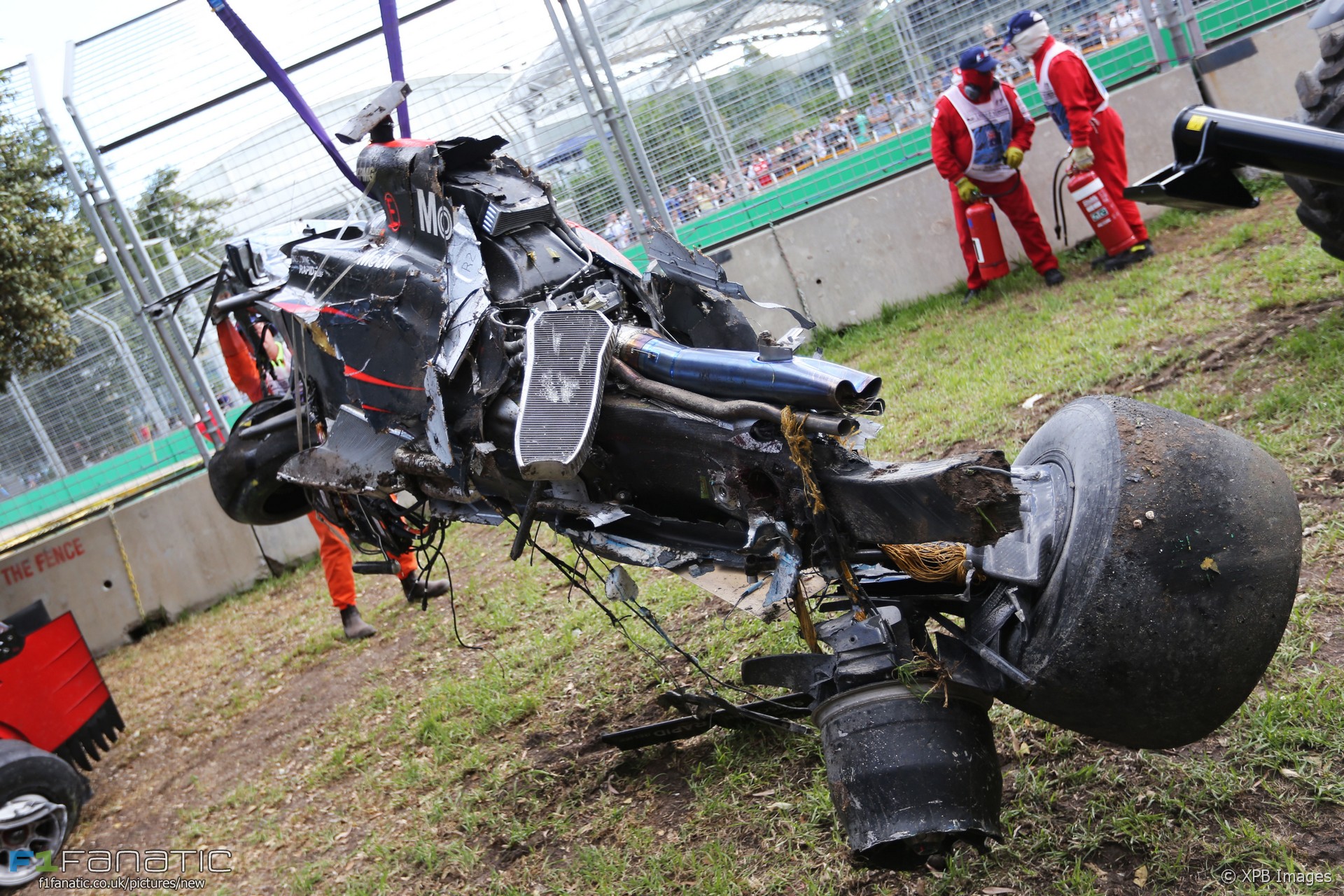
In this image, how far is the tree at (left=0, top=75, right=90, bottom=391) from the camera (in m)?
9.74

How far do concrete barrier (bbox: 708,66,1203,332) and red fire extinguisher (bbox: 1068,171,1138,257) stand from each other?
2.84ft

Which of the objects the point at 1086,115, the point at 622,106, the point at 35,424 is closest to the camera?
the point at 1086,115

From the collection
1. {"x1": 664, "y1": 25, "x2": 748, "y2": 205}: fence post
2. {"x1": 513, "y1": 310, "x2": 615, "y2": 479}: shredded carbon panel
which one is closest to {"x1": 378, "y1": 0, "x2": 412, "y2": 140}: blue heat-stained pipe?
{"x1": 513, "y1": 310, "x2": 615, "y2": 479}: shredded carbon panel

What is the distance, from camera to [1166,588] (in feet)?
7.55

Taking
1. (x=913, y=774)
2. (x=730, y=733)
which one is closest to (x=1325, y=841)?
(x=913, y=774)

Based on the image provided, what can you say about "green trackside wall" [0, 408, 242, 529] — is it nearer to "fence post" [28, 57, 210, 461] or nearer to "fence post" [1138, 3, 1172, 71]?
"fence post" [28, 57, 210, 461]

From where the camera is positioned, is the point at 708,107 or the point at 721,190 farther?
the point at 721,190

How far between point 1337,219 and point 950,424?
2164 mm

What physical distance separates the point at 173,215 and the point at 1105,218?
320 inches

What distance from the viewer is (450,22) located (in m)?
8.92

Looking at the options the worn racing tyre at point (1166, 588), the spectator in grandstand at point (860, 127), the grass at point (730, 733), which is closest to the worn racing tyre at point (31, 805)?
the grass at point (730, 733)

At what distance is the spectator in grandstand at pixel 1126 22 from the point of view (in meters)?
9.01

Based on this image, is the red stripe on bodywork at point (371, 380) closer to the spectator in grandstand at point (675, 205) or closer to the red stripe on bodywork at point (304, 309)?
the red stripe on bodywork at point (304, 309)

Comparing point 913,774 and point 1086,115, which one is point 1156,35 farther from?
point 913,774
